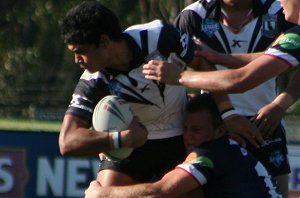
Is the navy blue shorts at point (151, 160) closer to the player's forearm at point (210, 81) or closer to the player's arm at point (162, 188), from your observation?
the player's arm at point (162, 188)

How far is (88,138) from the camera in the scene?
586cm

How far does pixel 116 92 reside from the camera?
6023 mm

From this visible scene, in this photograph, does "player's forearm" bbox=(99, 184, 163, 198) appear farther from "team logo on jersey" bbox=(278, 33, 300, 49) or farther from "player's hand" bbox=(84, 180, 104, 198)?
"team logo on jersey" bbox=(278, 33, 300, 49)

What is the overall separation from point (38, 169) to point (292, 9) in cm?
362

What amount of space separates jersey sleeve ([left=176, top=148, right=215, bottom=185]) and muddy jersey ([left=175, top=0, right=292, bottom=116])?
49 centimetres

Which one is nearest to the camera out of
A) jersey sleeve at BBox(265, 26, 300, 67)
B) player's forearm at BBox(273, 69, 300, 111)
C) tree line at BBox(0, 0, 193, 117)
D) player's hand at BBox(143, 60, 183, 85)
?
player's hand at BBox(143, 60, 183, 85)

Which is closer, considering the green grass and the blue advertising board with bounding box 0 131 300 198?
A: the blue advertising board with bounding box 0 131 300 198

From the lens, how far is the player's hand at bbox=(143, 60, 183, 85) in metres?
5.64

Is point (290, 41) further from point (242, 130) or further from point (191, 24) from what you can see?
point (191, 24)

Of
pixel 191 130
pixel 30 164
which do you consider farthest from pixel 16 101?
pixel 191 130

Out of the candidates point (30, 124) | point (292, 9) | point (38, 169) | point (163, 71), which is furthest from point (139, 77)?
point (30, 124)

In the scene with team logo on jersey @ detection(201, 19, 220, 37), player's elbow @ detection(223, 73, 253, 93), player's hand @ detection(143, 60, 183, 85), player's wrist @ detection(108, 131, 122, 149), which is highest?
team logo on jersey @ detection(201, 19, 220, 37)

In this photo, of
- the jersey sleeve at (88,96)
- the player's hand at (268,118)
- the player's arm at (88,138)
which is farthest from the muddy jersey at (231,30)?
the player's arm at (88,138)

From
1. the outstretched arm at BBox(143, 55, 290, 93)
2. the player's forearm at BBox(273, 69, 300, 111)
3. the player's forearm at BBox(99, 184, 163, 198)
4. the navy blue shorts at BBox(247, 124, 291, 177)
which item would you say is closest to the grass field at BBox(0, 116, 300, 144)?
the navy blue shorts at BBox(247, 124, 291, 177)
